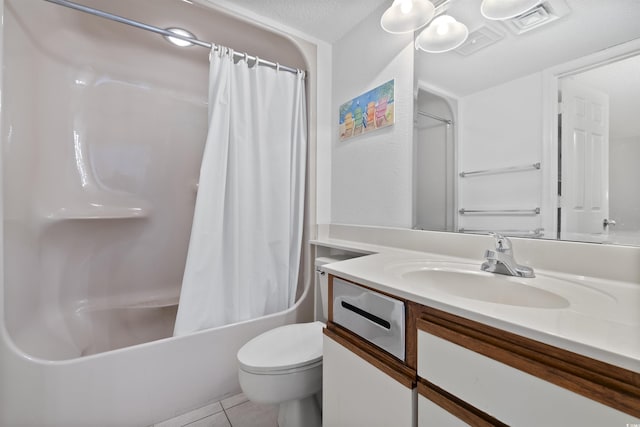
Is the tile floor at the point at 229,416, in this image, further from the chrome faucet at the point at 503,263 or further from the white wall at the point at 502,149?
the white wall at the point at 502,149

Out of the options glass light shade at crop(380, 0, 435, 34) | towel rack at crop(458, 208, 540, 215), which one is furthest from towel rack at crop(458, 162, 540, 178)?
glass light shade at crop(380, 0, 435, 34)

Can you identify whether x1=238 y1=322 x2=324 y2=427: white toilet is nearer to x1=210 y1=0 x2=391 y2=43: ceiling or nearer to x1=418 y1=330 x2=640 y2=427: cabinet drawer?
x1=418 y1=330 x2=640 y2=427: cabinet drawer

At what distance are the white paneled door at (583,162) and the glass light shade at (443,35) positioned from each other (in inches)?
18.8

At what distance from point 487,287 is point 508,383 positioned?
42cm

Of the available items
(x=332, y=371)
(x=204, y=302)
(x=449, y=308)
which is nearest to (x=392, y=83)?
(x=449, y=308)

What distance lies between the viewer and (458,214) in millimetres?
1160

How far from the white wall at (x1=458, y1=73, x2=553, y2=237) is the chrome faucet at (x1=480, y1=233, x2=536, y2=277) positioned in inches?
8.0

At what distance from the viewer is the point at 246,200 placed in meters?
1.46

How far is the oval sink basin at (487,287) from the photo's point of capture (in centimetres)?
70

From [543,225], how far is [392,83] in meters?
0.98

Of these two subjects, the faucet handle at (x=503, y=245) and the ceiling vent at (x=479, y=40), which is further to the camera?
the ceiling vent at (x=479, y=40)

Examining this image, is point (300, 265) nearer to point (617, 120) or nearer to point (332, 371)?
point (332, 371)

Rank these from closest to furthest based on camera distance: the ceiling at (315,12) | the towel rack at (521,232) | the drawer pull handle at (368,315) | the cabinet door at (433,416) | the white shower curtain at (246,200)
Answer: the cabinet door at (433,416)
the drawer pull handle at (368,315)
the towel rack at (521,232)
the white shower curtain at (246,200)
the ceiling at (315,12)

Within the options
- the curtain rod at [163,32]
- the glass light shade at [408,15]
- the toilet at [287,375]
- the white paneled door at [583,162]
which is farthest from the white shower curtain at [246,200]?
the white paneled door at [583,162]
